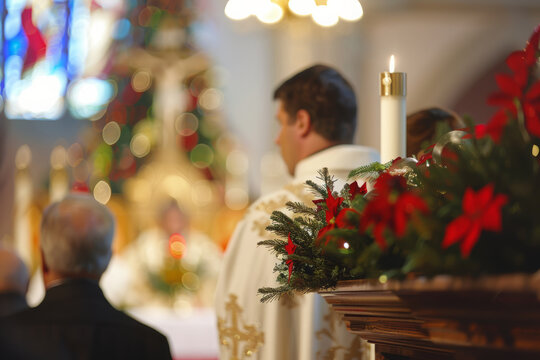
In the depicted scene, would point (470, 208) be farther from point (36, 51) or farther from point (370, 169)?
point (36, 51)

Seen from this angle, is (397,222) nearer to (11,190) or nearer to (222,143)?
(11,190)

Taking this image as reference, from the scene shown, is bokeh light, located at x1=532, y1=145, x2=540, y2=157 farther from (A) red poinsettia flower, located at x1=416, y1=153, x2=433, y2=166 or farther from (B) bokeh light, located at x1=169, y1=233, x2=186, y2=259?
(B) bokeh light, located at x1=169, y1=233, x2=186, y2=259

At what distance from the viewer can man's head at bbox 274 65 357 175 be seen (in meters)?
2.93

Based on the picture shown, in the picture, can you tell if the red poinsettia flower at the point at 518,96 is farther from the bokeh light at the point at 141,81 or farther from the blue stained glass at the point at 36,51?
the blue stained glass at the point at 36,51

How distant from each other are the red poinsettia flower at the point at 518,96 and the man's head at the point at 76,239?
1.49m

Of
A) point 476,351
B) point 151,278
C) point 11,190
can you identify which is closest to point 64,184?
point 151,278

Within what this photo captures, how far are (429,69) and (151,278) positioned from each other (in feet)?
12.2

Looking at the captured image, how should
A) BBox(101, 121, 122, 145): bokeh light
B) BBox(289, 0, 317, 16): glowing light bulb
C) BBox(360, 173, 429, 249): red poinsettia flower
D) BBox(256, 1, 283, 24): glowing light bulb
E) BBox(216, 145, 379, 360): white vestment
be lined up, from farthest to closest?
BBox(101, 121, 122, 145): bokeh light → BBox(256, 1, 283, 24): glowing light bulb → BBox(289, 0, 317, 16): glowing light bulb → BBox(216, 145, 379, 360): white vestment → BBox(360, 173, 429, 249): red poinsettia flower

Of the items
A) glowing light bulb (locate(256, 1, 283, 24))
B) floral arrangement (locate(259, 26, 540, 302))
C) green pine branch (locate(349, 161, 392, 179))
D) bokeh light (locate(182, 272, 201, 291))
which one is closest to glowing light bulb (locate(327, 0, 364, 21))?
glowing light bulb (locate(256, 1, 283, 24))

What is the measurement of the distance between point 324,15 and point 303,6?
0.19 m

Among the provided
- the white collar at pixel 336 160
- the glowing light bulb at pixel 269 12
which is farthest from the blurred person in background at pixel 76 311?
the glowing light bulb at pixel 269 12

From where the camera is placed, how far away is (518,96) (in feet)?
4.13

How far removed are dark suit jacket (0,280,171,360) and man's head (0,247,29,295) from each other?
101 cm

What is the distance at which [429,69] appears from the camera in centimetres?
1000
